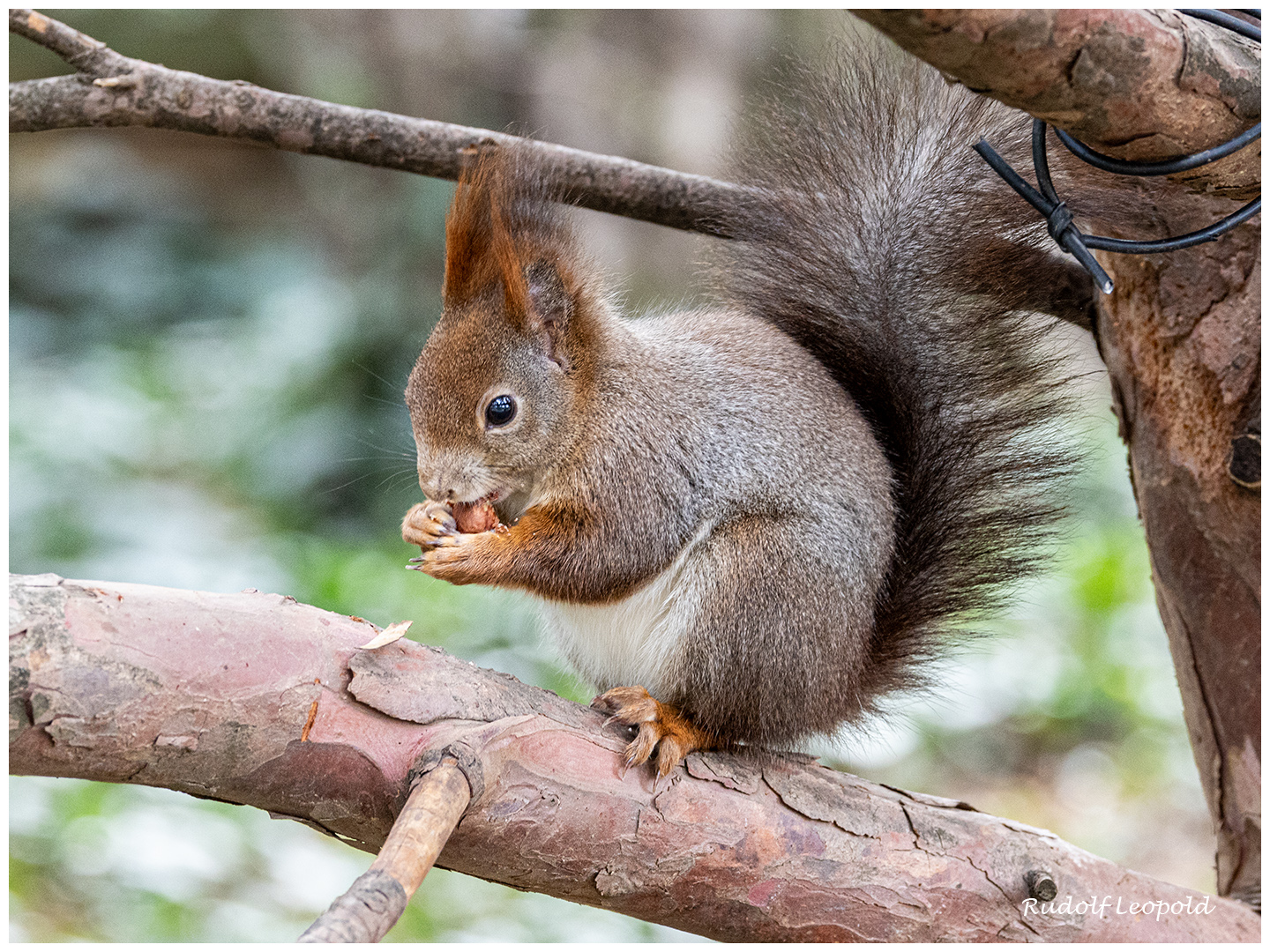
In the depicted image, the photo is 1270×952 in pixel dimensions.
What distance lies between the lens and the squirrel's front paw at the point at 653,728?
4.12 feet

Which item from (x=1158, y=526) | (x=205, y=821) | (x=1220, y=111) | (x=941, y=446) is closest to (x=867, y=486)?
(x=941, y=446)

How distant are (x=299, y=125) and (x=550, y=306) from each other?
543mm

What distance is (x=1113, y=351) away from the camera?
1616 mm

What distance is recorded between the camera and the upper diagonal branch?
4.97ft

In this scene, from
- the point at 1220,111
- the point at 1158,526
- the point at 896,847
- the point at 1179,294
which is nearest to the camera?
the point at 1220,111

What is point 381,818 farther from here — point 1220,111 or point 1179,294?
point 1179,294

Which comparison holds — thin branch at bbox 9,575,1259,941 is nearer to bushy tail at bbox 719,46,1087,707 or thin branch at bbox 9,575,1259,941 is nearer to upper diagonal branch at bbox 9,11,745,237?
bushy tail at bbox 719,46,1087,707

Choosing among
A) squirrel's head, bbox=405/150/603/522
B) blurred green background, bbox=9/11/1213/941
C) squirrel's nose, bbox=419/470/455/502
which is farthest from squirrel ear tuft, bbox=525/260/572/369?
squirrel's nose, bbox=419/470/455/502

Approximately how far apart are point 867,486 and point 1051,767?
1.82m

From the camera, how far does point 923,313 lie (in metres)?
1.53

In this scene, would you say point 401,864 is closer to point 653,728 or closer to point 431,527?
point 653,728

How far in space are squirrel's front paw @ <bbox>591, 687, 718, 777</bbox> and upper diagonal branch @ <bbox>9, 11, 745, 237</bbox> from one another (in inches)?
28.6

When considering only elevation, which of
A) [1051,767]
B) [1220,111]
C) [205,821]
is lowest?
[205,821]

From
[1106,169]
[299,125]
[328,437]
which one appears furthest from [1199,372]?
[328,437]
